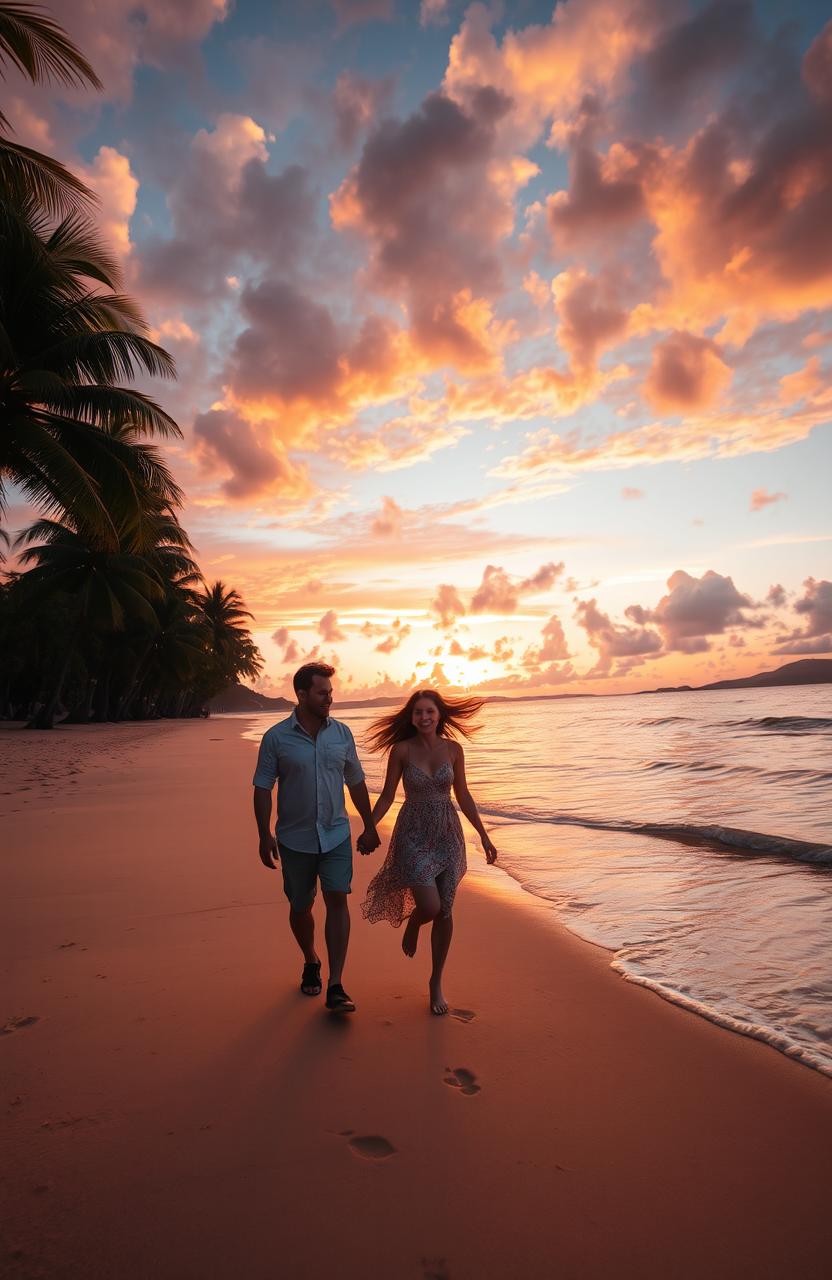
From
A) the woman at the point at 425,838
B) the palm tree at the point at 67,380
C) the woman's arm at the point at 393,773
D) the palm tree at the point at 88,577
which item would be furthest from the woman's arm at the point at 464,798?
the palm tree at the point at 88,577

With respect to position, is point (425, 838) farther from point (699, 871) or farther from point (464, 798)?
point (699, 871)

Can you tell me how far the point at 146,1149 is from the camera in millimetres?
2578

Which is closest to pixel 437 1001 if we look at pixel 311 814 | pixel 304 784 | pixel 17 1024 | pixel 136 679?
pixel 311 814

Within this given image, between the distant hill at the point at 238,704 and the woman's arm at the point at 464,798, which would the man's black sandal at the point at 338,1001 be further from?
the distant hill at the point at 238,704

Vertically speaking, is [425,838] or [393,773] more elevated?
[393,773]

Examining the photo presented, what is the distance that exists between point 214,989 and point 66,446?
1343 centimetres

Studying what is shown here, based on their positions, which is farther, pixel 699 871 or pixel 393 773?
pixel 699 871

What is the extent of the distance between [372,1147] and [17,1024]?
6.64 feet

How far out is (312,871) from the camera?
157 inches

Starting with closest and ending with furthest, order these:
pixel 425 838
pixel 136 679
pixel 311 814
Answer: pixel 311 814 < pixel 425 838 < pixel 136 679

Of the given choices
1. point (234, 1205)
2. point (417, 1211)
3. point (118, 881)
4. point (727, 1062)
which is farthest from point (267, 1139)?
point (118, 881)

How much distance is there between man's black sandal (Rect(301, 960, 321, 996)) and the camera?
4.05 metres

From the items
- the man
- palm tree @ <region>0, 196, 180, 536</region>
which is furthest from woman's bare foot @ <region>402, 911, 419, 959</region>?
palm tree @ <region>0, 196, 180, 536</region>

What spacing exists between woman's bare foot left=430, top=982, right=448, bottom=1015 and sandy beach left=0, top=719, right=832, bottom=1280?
0.09m
